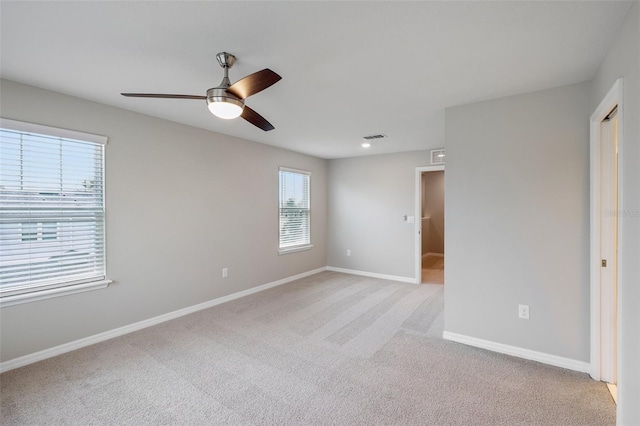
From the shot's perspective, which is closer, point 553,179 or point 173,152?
point 553,179

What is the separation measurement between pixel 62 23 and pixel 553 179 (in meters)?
3.70

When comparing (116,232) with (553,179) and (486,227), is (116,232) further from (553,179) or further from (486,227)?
(553,179)

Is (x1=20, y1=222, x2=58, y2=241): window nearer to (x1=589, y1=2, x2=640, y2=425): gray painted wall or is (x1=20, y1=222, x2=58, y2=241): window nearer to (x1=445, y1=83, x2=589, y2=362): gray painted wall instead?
(x1=445, y1=83, x2=589, y2=362): gray painted wall

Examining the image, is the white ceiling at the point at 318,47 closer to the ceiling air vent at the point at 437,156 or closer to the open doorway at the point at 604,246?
the open doorway at the point at 604,246

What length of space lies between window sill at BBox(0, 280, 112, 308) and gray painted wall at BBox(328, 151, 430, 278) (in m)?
4.10

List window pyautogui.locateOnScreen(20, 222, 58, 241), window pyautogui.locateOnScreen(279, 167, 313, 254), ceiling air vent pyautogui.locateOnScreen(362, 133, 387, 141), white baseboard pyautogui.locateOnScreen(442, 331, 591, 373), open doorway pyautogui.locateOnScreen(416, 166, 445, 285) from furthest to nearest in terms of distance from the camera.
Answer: open doorway pyautogui.locateOnScreen(416, 166, 445, 285) < window pyautogui.locateOnScreen(279, 167, 313, 254) < ceiling air vent pyautogui.locateOnScreen(362, 133, 387, 141) < window pyautogui.locateOnScreen(20, 222, 58, 241) < white baseboard pyautogui.locateOnScreen(442, 331, 591, 373)

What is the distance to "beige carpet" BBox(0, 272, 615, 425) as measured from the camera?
189cm

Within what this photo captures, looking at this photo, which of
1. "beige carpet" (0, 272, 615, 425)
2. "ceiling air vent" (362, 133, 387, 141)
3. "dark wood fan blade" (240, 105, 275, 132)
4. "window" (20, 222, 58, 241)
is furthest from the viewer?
"ceiling air vent" (362, 133, 387, 141)

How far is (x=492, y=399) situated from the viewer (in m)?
2.05

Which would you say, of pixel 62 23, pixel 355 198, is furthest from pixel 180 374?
→ pixel 355 198

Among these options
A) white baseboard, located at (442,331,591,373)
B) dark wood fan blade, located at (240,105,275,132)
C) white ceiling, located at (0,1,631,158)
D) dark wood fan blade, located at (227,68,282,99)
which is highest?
white ceiling, located at (0,1,631,158)

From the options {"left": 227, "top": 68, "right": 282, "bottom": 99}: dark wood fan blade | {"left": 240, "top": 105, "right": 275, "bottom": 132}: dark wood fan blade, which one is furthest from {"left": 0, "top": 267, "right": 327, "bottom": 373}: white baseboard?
{"left": 227, "top": 68, "right": 282, "bottom": 99}: dark wood fan blade

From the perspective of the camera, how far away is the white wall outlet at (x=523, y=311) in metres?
2.60

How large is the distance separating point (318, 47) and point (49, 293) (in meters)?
3.12
